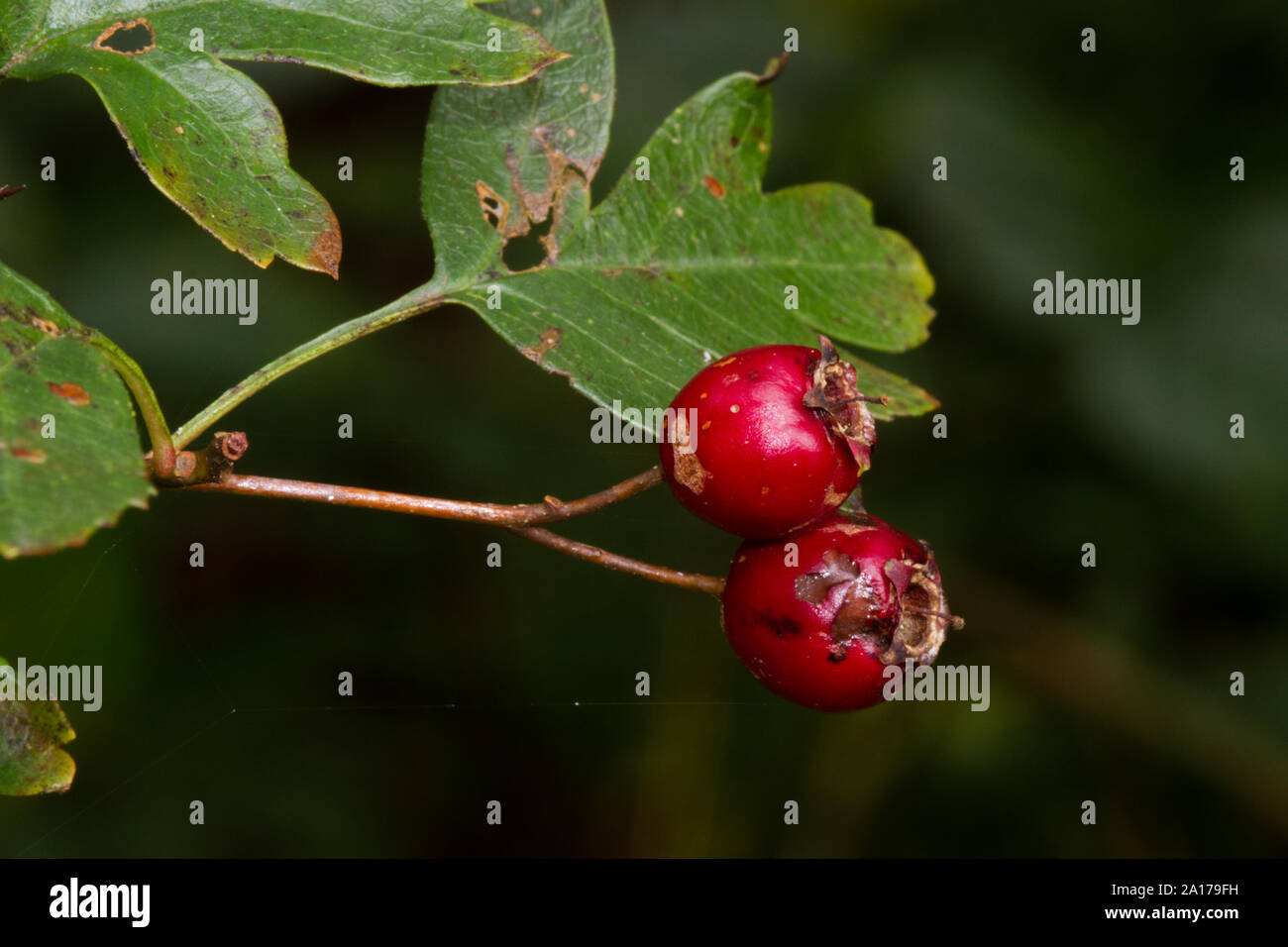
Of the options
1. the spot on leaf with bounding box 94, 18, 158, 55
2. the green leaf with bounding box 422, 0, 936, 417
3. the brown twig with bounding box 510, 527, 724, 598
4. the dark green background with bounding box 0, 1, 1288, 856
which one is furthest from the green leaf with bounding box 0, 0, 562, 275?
the dark green background with bounding box 0, 1, 1288, 856

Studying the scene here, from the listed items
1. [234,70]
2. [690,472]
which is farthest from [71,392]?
[690,472]

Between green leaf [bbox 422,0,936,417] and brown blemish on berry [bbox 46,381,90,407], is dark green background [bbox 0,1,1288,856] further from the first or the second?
brown blemish on berry [bbox 46,381,90,407]

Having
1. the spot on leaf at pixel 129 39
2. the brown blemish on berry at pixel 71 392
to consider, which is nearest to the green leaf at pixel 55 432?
the brown blemish on berry at pixel 71 392

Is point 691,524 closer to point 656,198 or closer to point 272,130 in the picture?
point 656,198

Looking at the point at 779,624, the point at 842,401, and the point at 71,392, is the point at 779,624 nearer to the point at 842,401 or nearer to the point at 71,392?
the point at 842,401

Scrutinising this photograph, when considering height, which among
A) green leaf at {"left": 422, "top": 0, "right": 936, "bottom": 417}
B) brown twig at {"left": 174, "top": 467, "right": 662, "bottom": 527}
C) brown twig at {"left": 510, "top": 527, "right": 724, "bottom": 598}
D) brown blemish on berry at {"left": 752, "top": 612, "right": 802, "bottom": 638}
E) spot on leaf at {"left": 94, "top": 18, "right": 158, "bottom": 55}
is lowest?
brown blemish on berry at {"left": 752, "top": 612, "right": 802, "bottom": 638}
